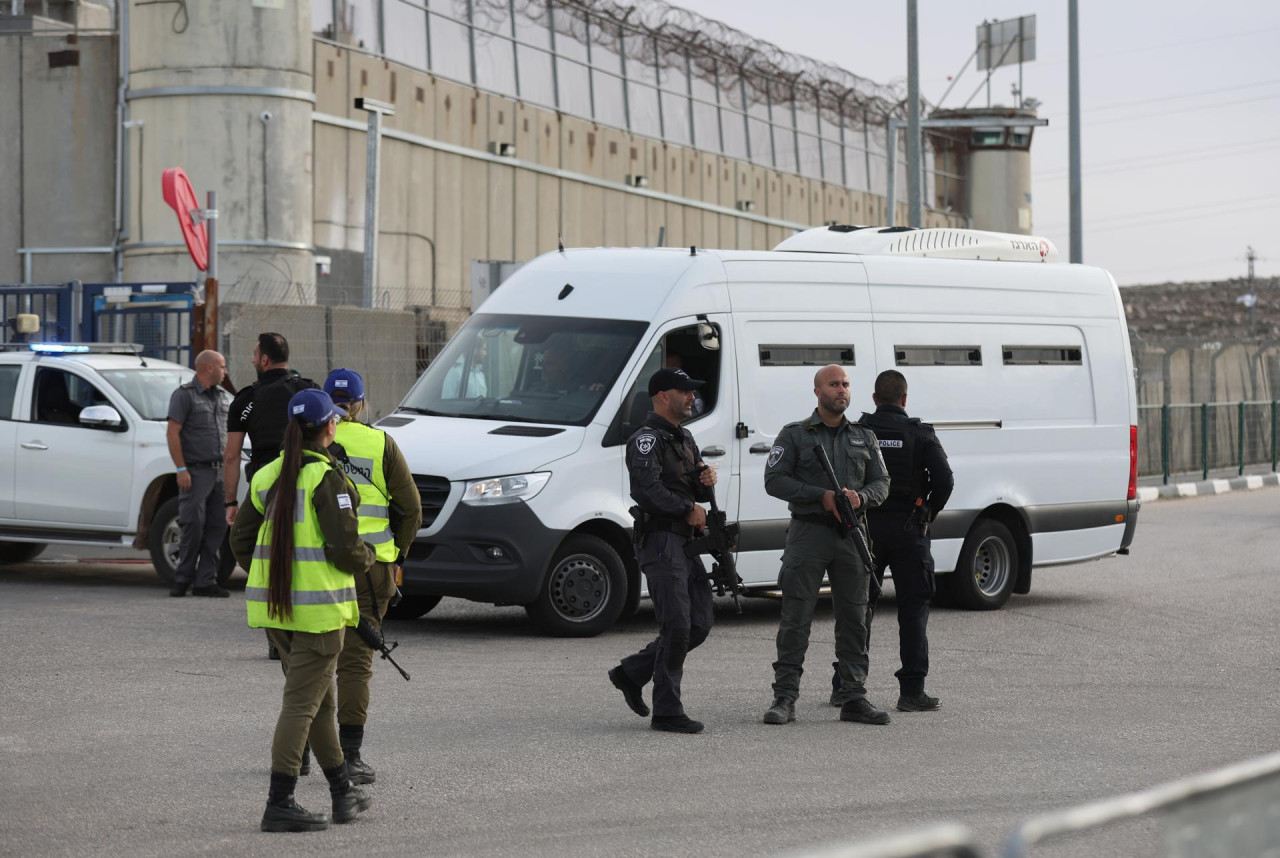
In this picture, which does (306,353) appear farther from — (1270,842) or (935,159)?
(935,159)

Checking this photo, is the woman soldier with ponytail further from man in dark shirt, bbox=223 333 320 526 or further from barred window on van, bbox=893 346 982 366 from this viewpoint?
barred window on van, bbox=893 346 982 366

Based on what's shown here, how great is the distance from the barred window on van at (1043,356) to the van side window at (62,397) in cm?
727

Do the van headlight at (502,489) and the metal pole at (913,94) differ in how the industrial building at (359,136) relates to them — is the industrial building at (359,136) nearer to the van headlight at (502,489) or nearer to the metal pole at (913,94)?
the metal pole at (913,94)

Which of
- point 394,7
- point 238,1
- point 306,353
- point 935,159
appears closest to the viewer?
point 306,353

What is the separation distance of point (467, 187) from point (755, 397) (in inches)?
876

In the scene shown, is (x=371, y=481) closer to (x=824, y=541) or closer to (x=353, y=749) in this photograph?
(x=353, y=749)

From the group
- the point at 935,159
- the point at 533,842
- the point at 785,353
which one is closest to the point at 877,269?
the point at 785,353

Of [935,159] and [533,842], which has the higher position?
[935,159]

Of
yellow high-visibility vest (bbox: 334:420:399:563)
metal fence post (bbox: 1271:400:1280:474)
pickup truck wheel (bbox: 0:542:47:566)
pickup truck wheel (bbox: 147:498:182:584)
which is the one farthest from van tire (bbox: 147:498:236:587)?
metal fence post (bbox: 1271:400:1280:474)

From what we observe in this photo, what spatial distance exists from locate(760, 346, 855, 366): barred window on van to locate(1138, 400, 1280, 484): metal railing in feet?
54.1

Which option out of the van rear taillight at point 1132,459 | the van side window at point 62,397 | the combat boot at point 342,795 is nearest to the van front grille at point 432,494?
the van side window at point 62,397

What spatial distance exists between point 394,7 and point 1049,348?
20363mm

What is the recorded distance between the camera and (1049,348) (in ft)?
47.4

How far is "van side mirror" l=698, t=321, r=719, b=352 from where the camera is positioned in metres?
12.4
